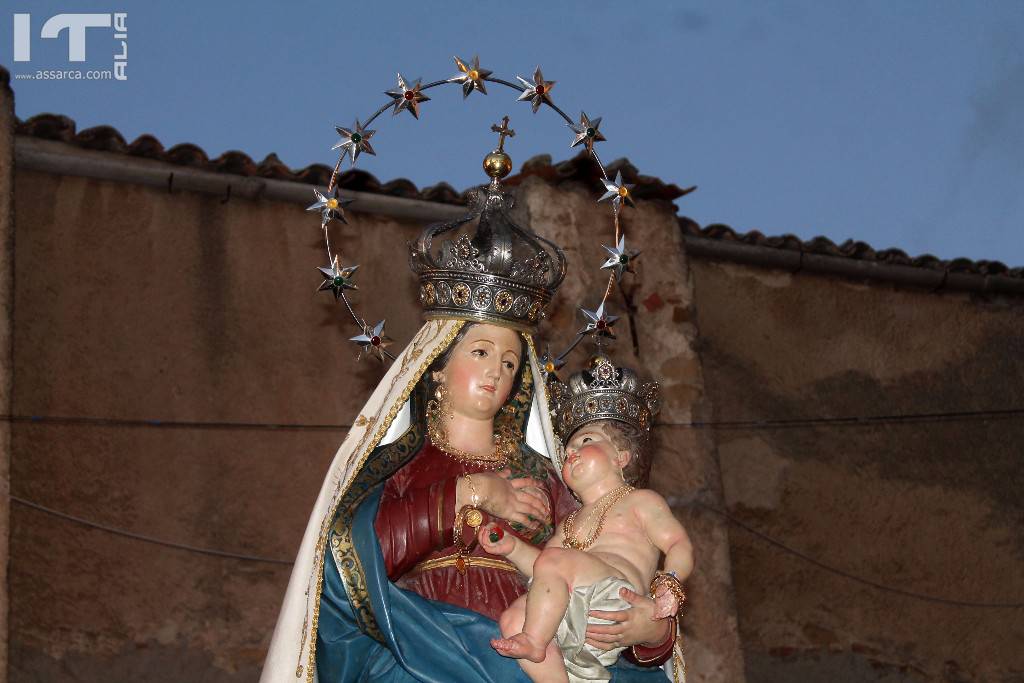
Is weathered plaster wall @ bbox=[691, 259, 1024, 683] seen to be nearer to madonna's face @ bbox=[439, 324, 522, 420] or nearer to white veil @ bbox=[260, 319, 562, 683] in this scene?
white veil @ bbox=[260, 319, 562, 683]

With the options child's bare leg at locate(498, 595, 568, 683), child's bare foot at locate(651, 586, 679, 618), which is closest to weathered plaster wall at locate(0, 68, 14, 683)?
child's bare leg at locate(498, 595, 568, 683)

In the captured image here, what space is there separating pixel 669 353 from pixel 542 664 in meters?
3.91

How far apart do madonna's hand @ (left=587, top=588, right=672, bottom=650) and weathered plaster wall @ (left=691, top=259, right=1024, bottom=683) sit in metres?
4.40

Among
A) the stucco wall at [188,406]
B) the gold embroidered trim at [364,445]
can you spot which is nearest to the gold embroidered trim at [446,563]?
the gold embroidered trim at [364,445]

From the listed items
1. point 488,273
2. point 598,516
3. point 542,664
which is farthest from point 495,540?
point 488,273

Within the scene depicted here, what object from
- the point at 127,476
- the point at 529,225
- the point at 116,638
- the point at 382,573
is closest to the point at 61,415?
the point at 127,476

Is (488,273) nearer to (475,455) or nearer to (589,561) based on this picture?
(475,455)

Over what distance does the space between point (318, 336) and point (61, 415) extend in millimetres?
1314

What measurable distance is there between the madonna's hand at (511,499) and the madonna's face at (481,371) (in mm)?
202

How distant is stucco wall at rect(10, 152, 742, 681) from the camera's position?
762 cm

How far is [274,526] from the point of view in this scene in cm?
813

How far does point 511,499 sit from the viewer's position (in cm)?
471

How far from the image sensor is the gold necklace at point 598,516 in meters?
4.46

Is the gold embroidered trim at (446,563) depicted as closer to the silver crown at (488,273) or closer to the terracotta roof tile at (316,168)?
the silver crown at (488,273)
